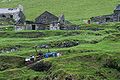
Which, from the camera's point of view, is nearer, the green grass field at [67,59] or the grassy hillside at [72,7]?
the green grass field at [67,59]

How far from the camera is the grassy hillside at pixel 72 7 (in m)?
164

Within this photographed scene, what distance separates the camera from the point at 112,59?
53438 millimetres

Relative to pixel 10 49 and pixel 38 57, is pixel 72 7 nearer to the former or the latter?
pixel 10 49

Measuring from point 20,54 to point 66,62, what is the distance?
12.0m

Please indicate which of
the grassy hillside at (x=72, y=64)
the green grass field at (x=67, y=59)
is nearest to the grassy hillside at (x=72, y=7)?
the green grass field at (x=67, y=59)

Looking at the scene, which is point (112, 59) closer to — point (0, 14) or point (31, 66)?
point (31, 66)

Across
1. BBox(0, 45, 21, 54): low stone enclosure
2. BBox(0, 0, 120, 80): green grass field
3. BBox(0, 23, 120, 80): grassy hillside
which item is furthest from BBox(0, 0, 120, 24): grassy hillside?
BBox(0, 23, 120, 80): grassy hillside

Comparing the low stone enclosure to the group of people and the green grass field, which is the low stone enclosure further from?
the group of people

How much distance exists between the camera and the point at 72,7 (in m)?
181

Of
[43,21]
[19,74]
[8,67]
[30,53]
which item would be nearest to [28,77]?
[19,74]

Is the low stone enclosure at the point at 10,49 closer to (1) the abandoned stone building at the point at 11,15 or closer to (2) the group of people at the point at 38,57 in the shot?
(2) the group of people at the point at 38,57

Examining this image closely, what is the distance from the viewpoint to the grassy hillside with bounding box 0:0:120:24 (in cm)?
16438

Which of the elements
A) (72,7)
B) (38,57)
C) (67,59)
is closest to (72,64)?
(67,59)

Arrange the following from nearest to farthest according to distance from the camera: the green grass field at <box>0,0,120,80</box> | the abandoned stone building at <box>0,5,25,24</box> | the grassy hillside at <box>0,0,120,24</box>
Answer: the green grass field at <box>0,0,120,80</box> < the abandoned stone building at <box>0,5,25,24</box> < the grassy hillside at <box>0,0,120,24</box>
